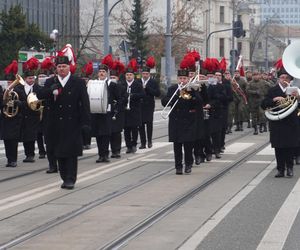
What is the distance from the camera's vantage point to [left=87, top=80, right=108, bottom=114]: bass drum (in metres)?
16.8

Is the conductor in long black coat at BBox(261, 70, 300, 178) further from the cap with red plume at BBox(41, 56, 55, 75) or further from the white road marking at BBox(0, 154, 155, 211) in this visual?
the cap with red plume at BBox(41, 56, 55, 75)

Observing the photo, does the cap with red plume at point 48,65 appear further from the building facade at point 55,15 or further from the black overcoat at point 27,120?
the building facade at point 55,15

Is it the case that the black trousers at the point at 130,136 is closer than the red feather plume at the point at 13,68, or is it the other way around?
the red feather plume at the point at 13,68

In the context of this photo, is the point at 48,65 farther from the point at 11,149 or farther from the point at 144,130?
the point at 144,130

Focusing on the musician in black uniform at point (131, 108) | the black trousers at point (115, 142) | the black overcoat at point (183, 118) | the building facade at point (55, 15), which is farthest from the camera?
the building facade at point (55, 15)

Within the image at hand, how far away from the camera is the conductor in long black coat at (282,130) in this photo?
14555 millimetres

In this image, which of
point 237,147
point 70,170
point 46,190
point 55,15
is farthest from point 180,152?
point 55,15

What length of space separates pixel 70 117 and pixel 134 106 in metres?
6.57

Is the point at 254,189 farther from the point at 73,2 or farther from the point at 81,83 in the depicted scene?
the point at 73,2

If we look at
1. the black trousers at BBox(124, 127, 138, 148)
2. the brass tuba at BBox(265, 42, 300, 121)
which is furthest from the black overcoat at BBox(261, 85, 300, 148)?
the black trousers at BBox(124, 127, 138, 148)

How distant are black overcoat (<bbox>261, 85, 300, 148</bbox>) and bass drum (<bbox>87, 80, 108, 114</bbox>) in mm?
3554

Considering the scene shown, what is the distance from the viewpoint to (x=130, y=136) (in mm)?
19562

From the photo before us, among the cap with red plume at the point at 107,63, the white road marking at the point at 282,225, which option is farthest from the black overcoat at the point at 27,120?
the white road marking at the point at 282,225

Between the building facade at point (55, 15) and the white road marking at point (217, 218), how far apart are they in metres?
60.4
